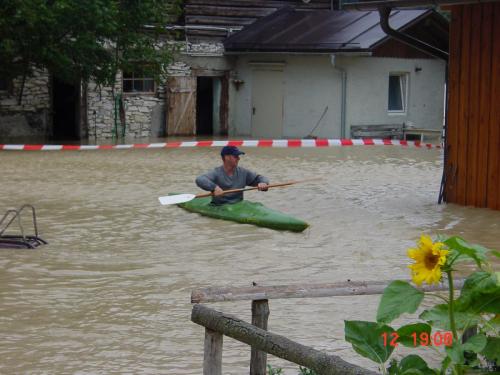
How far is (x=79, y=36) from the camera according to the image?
24516mm

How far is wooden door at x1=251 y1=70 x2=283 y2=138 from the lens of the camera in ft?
99.7

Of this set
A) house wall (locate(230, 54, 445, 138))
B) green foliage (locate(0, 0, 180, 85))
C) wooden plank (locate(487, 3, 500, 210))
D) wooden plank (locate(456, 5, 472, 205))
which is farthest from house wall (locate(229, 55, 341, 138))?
wooden plank (locate(487, 3, 500, 210))

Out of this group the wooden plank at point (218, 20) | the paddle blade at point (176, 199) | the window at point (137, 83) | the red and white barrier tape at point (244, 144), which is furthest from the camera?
the wooden plank at point (218, 20)

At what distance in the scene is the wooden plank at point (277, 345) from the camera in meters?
4.16

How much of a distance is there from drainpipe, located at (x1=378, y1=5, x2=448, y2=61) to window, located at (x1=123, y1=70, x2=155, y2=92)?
49.3 ft

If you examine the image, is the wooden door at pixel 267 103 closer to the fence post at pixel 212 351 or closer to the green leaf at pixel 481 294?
the fence post at pixel 212 351

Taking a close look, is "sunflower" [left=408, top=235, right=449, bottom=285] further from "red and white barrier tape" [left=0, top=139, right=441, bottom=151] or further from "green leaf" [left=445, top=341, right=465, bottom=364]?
"red and white barrier tape" [left=0, top=139, right=441, bottom=151]

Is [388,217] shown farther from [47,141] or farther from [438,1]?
[47,141]

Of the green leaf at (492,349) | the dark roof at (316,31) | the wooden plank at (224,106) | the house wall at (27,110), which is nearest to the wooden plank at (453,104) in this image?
the green leaf at (492,349)

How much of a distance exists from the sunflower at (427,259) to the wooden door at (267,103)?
2635 centimetres

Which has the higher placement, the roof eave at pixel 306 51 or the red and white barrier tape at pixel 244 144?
the roof eave at pixel 306 51

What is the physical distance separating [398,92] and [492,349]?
88.2 ft

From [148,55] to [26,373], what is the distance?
20.0 metres

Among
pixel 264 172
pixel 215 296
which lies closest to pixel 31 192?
pixel 264 172
